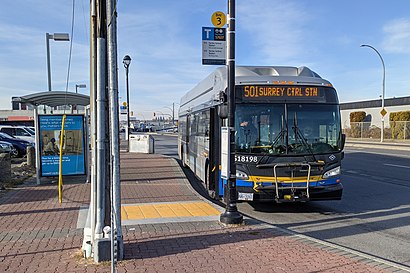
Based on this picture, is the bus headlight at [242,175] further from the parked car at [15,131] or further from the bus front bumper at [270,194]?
the parked car at [15,131]

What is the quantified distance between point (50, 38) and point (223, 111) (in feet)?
34.4

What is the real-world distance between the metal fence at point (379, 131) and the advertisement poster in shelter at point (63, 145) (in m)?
39.2

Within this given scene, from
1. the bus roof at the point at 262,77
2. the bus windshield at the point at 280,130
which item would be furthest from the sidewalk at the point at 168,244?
the bus roof at the point at 262,77

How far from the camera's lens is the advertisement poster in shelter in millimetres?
11664

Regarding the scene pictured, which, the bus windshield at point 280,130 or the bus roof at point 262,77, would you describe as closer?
the bus windshield at point 280,130

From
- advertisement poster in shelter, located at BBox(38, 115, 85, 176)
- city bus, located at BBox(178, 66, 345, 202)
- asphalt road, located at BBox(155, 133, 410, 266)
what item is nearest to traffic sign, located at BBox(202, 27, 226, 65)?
city bus, located at BBox(178, 66, 345, 202)

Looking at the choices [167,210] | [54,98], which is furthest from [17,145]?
[167,210]

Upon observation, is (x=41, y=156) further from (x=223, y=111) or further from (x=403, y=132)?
(x=403, y=132)

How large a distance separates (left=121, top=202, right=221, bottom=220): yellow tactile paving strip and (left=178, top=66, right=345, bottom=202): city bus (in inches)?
26.1

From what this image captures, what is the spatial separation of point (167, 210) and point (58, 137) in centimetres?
565

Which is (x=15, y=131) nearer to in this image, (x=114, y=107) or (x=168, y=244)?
(x=168, y=244)

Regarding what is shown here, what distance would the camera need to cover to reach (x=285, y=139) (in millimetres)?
8234

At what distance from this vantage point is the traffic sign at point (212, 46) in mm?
8039

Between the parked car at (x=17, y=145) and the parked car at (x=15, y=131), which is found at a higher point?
the parked car at (x=15, y=131)
